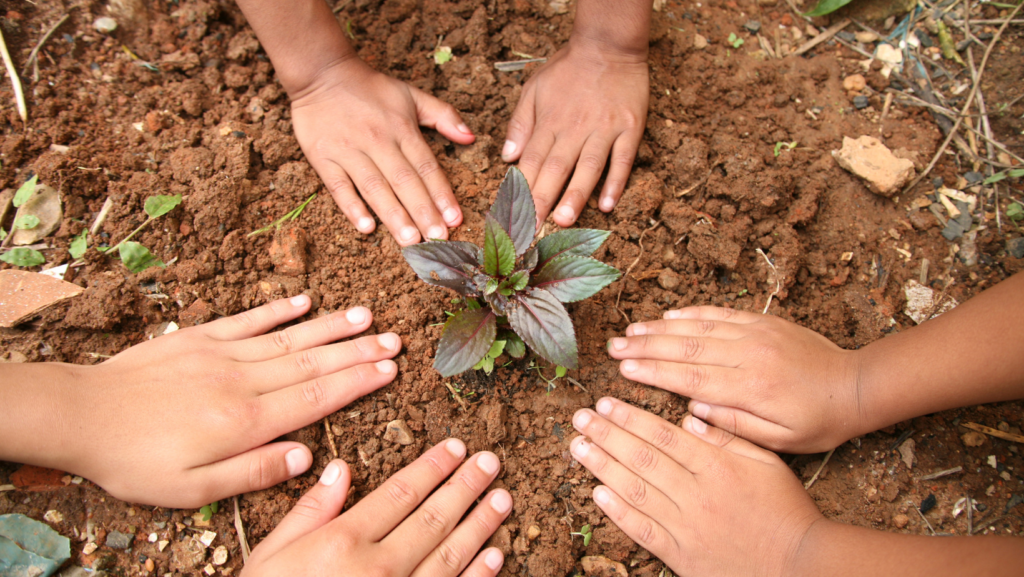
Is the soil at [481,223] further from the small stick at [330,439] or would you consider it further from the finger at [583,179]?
the finger at [583,179]

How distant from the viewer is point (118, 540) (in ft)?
6.76

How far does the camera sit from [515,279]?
6.56 feet

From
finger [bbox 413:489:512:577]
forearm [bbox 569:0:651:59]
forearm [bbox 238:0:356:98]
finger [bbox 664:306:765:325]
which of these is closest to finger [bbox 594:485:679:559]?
finger [bbox 413:489:512:577]

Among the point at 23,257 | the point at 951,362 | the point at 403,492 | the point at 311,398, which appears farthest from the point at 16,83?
the point at 951,362

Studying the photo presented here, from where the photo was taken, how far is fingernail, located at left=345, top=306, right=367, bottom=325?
2.27 meters

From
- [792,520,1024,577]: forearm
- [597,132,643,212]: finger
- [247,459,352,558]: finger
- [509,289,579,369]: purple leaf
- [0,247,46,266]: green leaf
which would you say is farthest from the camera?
[597,132,643,212]: finger

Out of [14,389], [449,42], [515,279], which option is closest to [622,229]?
[515,279]

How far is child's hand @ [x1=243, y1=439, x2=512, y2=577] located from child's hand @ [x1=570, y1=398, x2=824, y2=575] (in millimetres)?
418

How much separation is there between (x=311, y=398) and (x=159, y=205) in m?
1.09

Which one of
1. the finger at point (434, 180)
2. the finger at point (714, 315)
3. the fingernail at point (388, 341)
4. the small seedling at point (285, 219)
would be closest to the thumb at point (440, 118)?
the finger at point (434, 180)

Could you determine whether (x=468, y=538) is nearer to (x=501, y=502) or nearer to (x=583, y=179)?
(x=501, y=502)

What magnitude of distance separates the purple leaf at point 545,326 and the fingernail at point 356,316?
65 cm

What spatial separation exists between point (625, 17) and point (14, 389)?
8.69ft

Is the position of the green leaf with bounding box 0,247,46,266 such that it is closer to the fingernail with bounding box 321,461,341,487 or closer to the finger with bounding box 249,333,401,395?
the finger with bounding box 249,333,401,395
